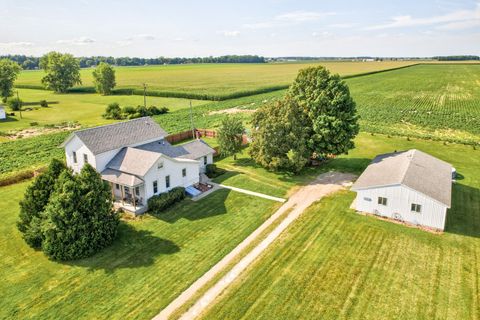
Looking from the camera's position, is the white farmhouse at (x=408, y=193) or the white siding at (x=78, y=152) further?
the white siding at (x=78, y=152)

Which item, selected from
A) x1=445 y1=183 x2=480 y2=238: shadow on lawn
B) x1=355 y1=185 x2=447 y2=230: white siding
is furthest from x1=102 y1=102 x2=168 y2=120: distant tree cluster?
x1=445 y1=183 x2=480 y2=238: shadow on lawn

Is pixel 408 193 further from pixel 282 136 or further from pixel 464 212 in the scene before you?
pixel 282 136

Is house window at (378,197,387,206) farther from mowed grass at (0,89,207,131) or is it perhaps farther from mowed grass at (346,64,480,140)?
mowed grass at (0,89,207,131)

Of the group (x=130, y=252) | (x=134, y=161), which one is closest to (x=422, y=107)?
(x=134, y=161)

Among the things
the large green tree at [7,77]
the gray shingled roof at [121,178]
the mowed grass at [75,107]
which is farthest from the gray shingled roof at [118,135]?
the large green tree at [7,77]

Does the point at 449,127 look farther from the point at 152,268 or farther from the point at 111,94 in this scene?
the point at 111,94

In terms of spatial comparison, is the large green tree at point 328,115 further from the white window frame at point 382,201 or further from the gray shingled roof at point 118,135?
the gray shingled roof at point 118,135

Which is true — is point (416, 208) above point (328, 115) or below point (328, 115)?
below
